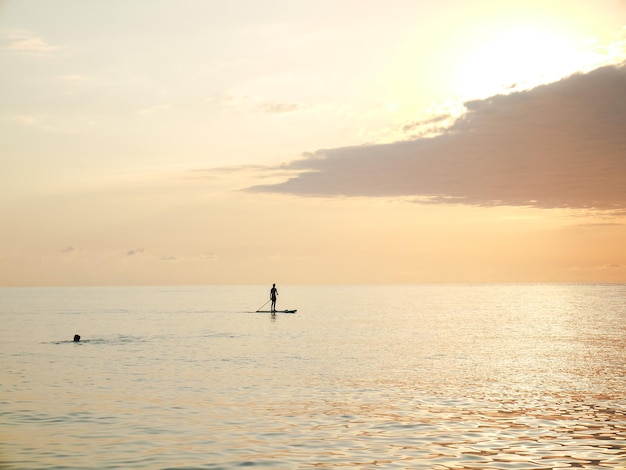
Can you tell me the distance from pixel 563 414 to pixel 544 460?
6975mm

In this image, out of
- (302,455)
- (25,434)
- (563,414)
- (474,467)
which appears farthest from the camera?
(563,414)

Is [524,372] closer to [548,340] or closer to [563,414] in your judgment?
[563,414]

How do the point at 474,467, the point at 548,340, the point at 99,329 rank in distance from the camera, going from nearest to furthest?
the point at 474,467 < the point at 548,340 < the point at 99,329

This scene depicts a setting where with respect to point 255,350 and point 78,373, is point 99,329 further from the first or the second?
point 78,373

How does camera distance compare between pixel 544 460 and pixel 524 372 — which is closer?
pixel 544 460

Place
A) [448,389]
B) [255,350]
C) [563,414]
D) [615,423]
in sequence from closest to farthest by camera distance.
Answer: [615,423] → [563,414] → [448,389] → [255,350]

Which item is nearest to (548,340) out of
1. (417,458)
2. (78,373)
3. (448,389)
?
(448,389)

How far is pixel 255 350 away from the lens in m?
46.4

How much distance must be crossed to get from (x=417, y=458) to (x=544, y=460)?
335cm

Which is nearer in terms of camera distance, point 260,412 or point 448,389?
point 260,412

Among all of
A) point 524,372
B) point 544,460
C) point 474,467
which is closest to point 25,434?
point 474,467

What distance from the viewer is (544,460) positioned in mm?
18000

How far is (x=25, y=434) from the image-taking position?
839 inches

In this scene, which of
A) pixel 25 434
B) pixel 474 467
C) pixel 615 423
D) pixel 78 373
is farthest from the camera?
pixel 78 373
